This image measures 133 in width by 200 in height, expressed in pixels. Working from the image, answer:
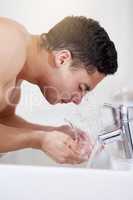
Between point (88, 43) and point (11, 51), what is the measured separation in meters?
0.30

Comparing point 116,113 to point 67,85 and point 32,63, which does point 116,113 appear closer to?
point 67,85

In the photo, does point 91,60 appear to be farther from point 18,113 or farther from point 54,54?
Result: point 18,113

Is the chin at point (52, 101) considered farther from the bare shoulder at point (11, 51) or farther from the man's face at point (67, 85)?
the bare shoulder at point (11, 51)

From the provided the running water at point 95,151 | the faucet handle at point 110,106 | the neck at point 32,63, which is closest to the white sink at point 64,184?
the running water at point 95,151

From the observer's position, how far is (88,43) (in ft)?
4.10

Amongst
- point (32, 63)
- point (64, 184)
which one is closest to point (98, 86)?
point (32, 63)

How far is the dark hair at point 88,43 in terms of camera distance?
1249 millimetres

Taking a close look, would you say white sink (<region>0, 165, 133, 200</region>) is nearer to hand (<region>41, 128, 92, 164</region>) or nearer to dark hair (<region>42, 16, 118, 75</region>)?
hand (<region>41, 128, 92, 164</region>)

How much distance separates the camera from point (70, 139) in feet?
4.12

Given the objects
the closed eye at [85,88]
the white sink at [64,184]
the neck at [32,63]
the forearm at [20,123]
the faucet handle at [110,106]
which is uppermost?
the neck at [32,63]

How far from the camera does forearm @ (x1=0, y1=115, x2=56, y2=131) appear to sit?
1.25m

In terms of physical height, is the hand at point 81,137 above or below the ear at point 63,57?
below

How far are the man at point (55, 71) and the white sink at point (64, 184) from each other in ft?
0.45

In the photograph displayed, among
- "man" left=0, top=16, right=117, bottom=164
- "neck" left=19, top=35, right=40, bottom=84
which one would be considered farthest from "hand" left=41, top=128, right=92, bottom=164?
"neck" left=19, top=35, right=40, bottom=84
